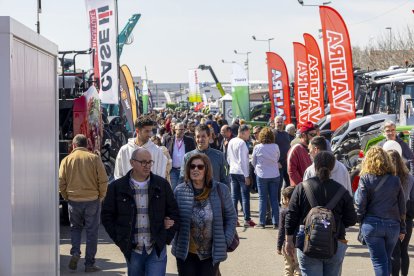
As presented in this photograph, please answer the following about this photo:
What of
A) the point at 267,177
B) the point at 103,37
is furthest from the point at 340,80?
the point at 267,177

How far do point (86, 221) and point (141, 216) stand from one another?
3.87 metres

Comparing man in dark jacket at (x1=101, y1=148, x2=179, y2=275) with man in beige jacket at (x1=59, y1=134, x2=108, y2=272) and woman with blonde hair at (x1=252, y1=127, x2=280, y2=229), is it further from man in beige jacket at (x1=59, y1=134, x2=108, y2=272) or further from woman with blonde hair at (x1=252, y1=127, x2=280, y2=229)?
woman with blonde hair at (x1=252, y1=127, x2=280, y2=229)

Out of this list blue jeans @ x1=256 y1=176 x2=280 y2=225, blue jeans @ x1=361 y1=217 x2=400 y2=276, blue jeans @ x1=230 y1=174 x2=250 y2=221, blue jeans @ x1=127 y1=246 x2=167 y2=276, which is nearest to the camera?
blue jeans @ x1=127 y1=246 x2=167 y2=276

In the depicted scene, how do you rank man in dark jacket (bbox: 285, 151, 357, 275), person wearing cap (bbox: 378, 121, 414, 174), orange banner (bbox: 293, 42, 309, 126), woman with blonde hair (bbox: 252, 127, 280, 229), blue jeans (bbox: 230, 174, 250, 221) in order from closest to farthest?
1. man in dark jacket (bbox: 285, 151, 357, 275)
2. person wearing cap (bbox: 378, 121, 414, 174)
3. woman with blonde hair (bbox: 252, 127, 280, 229)
4. blue jeans (bbox: 230, 174, 250, 221)
5. orange banner (bbox: 293, 42, 309, 126)

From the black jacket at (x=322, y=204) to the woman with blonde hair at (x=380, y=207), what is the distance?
1200 millimetres

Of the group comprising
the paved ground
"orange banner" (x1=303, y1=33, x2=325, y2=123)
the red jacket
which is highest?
"orange banner" (x1=303, y1=33, x2=325, y2=123)

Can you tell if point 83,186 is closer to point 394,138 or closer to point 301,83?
point 394,138

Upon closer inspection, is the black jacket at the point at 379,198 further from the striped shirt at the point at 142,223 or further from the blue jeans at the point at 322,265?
the striped shirt at the point at 142,223

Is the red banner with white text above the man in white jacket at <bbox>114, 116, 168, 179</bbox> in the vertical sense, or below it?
above

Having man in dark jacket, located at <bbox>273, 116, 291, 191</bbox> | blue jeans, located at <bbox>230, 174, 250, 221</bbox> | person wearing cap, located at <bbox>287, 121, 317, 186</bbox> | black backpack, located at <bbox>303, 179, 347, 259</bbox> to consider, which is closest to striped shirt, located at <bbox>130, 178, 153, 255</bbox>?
black backpack, located at <bbox>303, 179, 347, 259</bbox>

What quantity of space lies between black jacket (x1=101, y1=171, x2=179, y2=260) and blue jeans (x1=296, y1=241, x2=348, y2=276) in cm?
113

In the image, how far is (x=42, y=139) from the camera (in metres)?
5.73

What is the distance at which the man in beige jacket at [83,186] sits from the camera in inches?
431

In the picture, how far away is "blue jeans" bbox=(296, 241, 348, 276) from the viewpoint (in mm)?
7562
